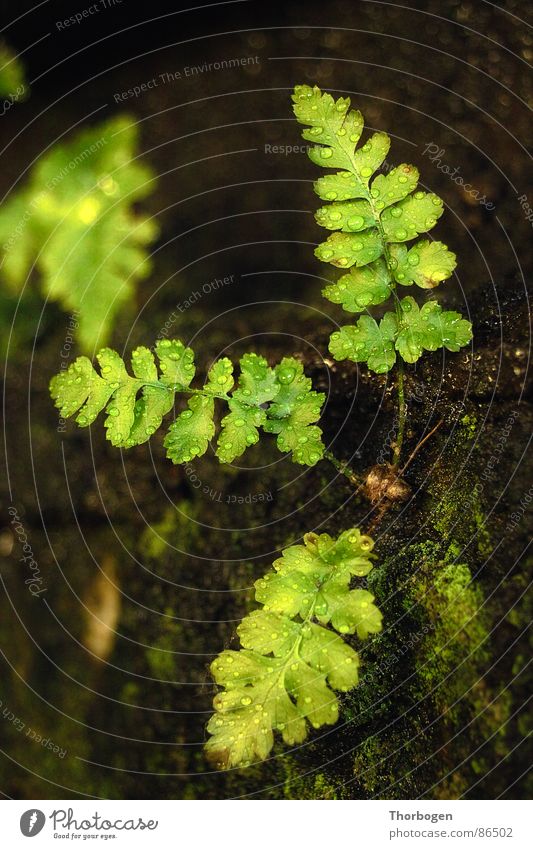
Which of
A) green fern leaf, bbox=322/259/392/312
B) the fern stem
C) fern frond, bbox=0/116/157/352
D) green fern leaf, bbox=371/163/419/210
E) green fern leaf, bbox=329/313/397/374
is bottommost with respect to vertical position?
the fern stem

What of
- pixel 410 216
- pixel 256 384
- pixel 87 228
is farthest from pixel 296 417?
pixel 87 228

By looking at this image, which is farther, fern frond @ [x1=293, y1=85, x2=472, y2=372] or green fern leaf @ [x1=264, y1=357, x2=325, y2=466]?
green fern leaf @ [x1=264, y1=357, x2=325, y2=466]

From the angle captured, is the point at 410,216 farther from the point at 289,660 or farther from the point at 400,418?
the point at 289,660

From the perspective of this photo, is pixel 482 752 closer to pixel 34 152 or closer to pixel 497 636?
pixel 497 636

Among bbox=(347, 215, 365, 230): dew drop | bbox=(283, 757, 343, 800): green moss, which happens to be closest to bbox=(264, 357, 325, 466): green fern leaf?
bbox=(347, 215, 365, 230): dew drop

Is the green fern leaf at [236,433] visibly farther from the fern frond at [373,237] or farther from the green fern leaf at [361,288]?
the green fern leaf at [361,288]

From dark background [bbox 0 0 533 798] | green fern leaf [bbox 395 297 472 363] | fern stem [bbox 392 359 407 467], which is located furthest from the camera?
dark background [bbox 0 0 533 798]

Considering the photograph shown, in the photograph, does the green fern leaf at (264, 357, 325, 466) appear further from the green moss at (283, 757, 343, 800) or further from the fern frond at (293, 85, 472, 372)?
the green moss at (283, 757, 343, 800)
